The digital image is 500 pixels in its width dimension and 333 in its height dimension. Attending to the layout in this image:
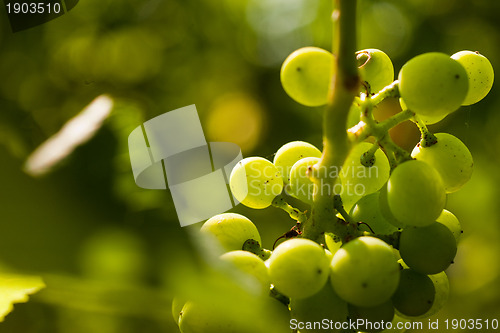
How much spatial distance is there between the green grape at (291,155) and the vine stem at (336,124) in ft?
0.55

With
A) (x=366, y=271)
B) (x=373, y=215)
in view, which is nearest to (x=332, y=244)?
(x=373, y=215)

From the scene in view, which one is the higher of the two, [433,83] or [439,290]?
[433,83]

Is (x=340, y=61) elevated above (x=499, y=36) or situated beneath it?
elevated above

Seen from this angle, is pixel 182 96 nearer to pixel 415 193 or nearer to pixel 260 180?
pixel 260 180

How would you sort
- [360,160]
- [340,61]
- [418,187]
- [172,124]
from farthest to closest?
1. [172,124]
2. [360,160]
3. [418,187]
4. [340,61]

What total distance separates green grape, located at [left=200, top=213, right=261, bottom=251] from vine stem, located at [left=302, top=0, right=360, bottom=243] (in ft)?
0.39

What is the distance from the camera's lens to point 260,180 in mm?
904

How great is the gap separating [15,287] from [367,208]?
0.55m

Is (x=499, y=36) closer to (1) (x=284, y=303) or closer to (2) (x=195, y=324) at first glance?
(1) (x=284, y=303)

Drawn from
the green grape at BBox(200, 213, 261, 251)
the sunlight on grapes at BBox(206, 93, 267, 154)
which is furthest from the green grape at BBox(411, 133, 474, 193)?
the sunlight on grapes at BBox(206, 93, 267, 154)

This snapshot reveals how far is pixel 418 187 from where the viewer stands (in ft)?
2.27

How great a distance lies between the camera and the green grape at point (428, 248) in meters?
0.75

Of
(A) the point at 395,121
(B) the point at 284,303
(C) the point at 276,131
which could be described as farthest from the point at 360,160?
(C) the point at 276,131

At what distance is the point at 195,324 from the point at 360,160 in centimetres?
38
